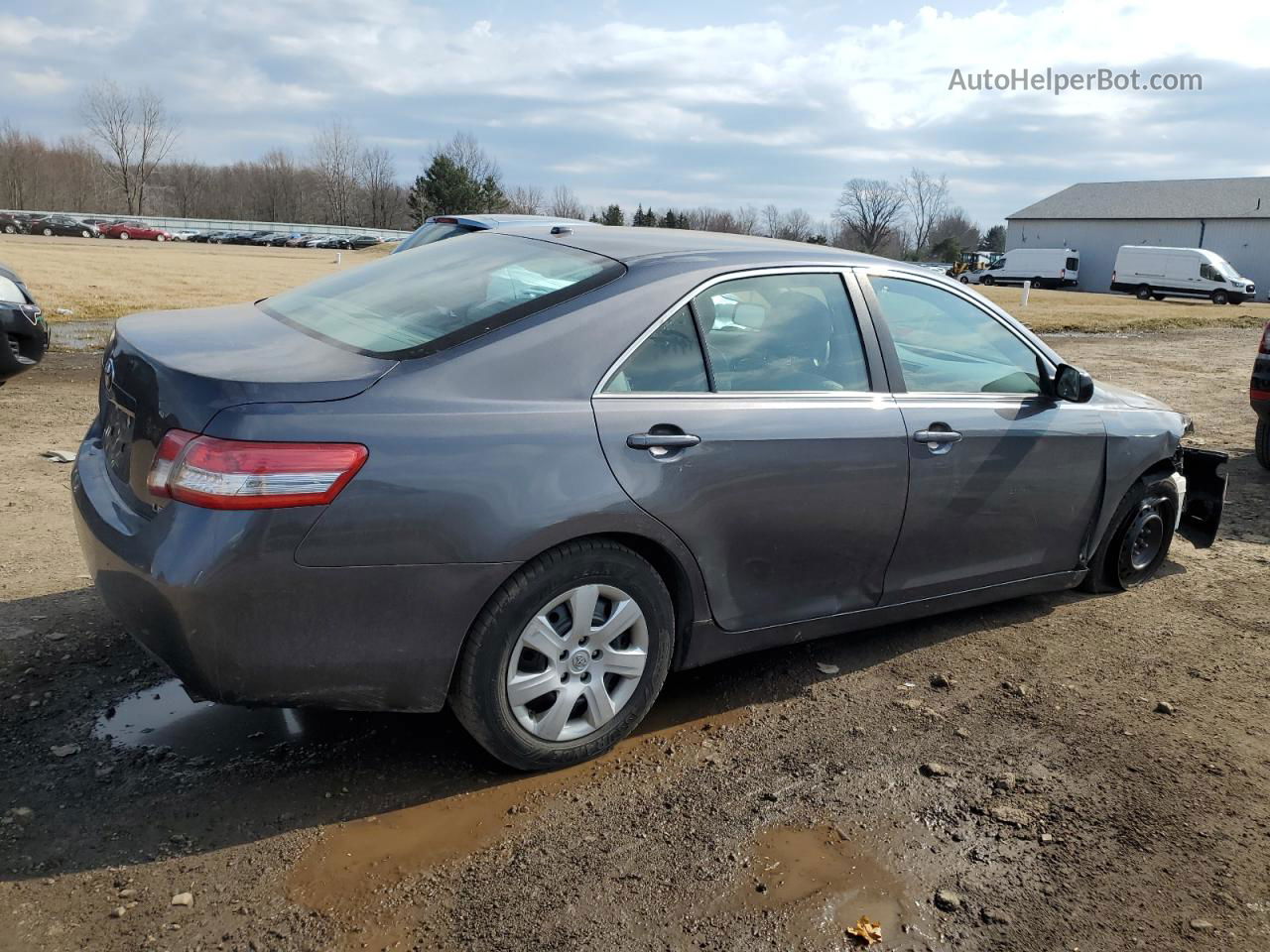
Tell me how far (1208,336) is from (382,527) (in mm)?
25708

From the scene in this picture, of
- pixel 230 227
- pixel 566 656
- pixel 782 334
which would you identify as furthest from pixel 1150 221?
pixel 566 656

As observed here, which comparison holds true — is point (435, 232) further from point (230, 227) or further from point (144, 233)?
point (230, 227)

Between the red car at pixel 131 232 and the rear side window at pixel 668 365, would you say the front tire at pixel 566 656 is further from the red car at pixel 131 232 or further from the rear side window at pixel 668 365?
the red car at pixel 131 232

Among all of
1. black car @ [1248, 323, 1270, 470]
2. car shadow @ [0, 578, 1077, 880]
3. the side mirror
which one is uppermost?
the side mirror

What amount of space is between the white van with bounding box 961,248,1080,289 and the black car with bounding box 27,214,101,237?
55.8 meters

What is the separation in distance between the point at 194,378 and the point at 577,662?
1.37 meters

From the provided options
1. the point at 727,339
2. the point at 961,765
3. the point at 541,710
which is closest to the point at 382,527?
the point at 541,710

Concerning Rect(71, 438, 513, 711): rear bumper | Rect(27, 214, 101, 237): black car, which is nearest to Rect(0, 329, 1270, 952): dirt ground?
Rect(71, 438, 513, 711): rear bumper

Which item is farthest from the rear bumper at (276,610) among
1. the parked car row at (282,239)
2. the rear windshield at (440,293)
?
the parked car row at (282,239)

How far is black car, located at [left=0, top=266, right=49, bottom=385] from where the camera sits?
7.64 meters

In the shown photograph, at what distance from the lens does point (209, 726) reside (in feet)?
11.3

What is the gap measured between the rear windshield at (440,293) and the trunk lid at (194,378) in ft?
0.50

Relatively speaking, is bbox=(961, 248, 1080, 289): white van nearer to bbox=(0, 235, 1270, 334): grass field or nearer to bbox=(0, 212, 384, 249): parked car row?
bbox=(0, 235, 1270, 334): grass field

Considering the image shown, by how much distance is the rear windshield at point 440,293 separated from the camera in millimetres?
3180
